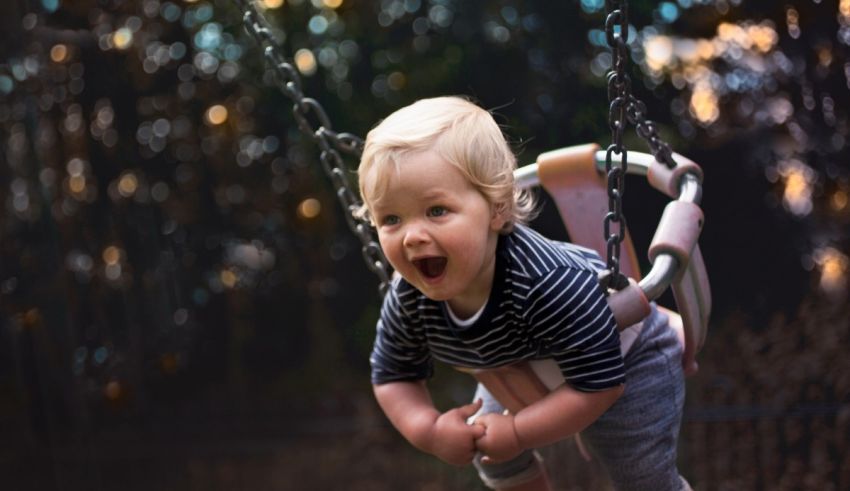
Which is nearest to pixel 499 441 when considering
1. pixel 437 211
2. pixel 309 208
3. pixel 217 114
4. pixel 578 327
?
pixel 578 327

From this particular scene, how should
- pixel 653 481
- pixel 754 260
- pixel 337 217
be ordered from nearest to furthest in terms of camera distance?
1. pixel 653 481
2. pixel 754 260
3. pixel 337 217

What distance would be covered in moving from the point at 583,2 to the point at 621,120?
135cm

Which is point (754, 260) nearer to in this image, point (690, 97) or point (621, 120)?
point (690, 97)

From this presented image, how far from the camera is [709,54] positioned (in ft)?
7.71

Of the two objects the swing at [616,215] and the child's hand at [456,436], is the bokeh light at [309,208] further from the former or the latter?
the child's hand at [456,436]

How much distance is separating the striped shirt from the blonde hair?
0.06 m

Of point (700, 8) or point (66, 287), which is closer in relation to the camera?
point (700, 8)

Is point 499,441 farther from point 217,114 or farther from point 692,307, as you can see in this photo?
point 217,114

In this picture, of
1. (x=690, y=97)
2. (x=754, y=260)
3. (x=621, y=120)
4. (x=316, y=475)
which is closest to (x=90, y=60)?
(x=316, y=475)

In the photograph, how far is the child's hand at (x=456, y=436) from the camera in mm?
1083

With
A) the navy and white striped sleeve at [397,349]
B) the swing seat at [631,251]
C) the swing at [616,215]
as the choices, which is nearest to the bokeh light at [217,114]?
the swing at [616,215]

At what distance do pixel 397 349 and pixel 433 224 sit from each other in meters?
0.24

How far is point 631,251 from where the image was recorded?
4.58 feet

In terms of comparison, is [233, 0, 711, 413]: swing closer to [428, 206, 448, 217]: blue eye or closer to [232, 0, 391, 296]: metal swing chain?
[232, 0, 391, 296]: metal swing chain
